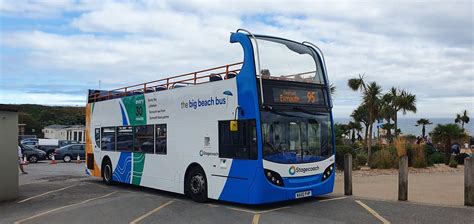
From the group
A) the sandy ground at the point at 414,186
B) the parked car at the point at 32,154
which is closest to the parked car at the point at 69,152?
the parked car at the point at 32,154

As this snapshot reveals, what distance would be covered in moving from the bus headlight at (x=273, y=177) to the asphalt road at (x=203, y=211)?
60 centimetres

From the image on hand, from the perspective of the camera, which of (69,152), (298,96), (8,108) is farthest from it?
(69,152)

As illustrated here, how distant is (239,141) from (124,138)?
20.9 ft

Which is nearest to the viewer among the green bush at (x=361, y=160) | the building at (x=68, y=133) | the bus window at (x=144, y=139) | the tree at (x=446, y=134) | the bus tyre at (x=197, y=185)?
the bus tyre at (x=197, y=185)

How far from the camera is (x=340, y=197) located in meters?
12.2

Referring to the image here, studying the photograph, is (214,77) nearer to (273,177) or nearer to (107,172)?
(273,177)

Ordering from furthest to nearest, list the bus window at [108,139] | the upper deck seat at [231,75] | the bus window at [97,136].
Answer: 1. the bus window at [97,136]
2. the bus window at [108,139]
3. the upper deck seat at [231,75]

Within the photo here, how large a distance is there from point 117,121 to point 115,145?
829 mm

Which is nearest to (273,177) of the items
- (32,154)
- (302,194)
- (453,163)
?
(302,194)

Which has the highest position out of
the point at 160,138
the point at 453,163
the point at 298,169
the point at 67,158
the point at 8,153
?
the point at 160,138

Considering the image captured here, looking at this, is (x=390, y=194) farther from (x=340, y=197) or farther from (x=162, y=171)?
(x=162, y=171)

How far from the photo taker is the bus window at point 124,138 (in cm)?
1549

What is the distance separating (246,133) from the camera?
10.6 metres

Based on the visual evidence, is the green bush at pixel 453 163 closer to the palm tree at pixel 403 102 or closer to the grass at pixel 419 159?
the grass at pixel 419 159
